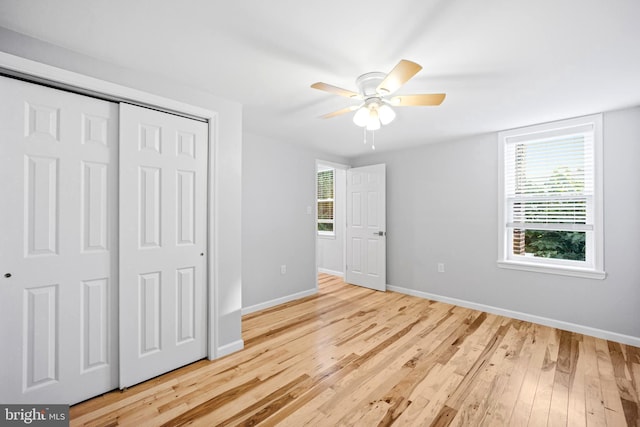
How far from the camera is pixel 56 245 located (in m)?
1.74

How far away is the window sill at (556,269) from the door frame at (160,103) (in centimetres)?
320

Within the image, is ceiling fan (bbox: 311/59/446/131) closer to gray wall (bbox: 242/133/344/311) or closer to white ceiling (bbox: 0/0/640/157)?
white ceiling (bbox: 0/0/640/157)

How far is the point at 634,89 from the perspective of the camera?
2271 millimetres

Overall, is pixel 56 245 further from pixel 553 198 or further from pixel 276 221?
pixel 553 198

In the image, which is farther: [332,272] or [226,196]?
[332,272]

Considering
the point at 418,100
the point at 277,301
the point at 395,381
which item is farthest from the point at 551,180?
the point at 277,301

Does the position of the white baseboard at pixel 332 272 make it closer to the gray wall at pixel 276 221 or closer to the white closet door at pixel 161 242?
the gray wall at pixel 276 221

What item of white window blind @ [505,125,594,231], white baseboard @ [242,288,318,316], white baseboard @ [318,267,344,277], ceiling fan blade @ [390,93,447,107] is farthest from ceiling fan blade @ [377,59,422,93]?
white baseboard @ [318,267,344,277]

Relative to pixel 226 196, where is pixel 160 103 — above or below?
above

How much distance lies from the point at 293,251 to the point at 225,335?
5.81 ft

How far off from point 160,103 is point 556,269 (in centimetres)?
421

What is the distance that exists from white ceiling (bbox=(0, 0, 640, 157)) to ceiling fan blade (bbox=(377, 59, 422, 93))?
226 millimetres

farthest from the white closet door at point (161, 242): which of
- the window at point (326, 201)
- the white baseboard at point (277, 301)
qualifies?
the window at point (326, 201)

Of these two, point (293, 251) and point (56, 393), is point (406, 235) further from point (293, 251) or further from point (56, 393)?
point (56, 393)
